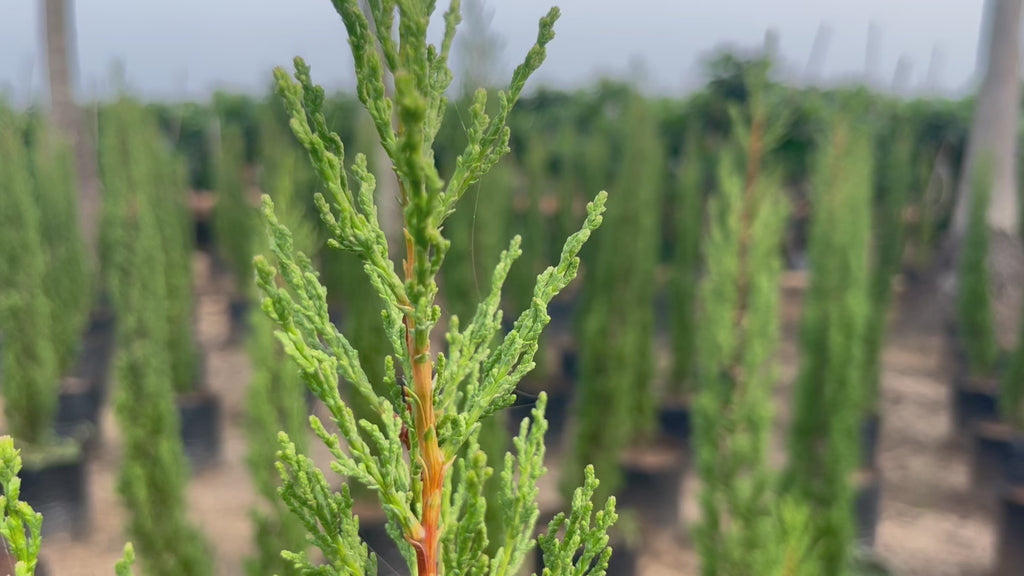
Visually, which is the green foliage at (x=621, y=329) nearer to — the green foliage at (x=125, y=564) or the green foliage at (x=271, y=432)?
the green foliage at (x=271, y=432)

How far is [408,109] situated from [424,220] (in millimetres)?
200

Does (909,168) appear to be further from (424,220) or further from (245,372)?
(424,220)

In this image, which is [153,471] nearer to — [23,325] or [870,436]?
[23,325]

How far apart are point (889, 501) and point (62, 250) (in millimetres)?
8732

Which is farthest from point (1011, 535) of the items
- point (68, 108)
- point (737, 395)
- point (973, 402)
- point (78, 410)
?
point (68, 108)

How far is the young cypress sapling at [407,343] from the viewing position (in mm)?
1386

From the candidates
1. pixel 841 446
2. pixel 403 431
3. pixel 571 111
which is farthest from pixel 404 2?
pixel 571 111

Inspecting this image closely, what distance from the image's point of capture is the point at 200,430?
846cm

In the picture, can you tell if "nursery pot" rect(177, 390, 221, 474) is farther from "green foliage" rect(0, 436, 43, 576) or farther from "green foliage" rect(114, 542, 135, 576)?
"green foliage" rect(114, 542, 135, 576)

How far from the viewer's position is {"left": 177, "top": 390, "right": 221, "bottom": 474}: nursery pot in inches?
330

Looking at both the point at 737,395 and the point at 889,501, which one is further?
the point at 889,501

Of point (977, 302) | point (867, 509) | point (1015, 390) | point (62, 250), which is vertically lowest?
point (867, 509)

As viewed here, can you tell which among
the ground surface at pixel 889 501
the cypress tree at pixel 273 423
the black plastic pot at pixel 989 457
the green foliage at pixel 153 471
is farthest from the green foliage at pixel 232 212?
the black plastic pot at pixel 989 457

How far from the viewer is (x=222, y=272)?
47.4 ft
